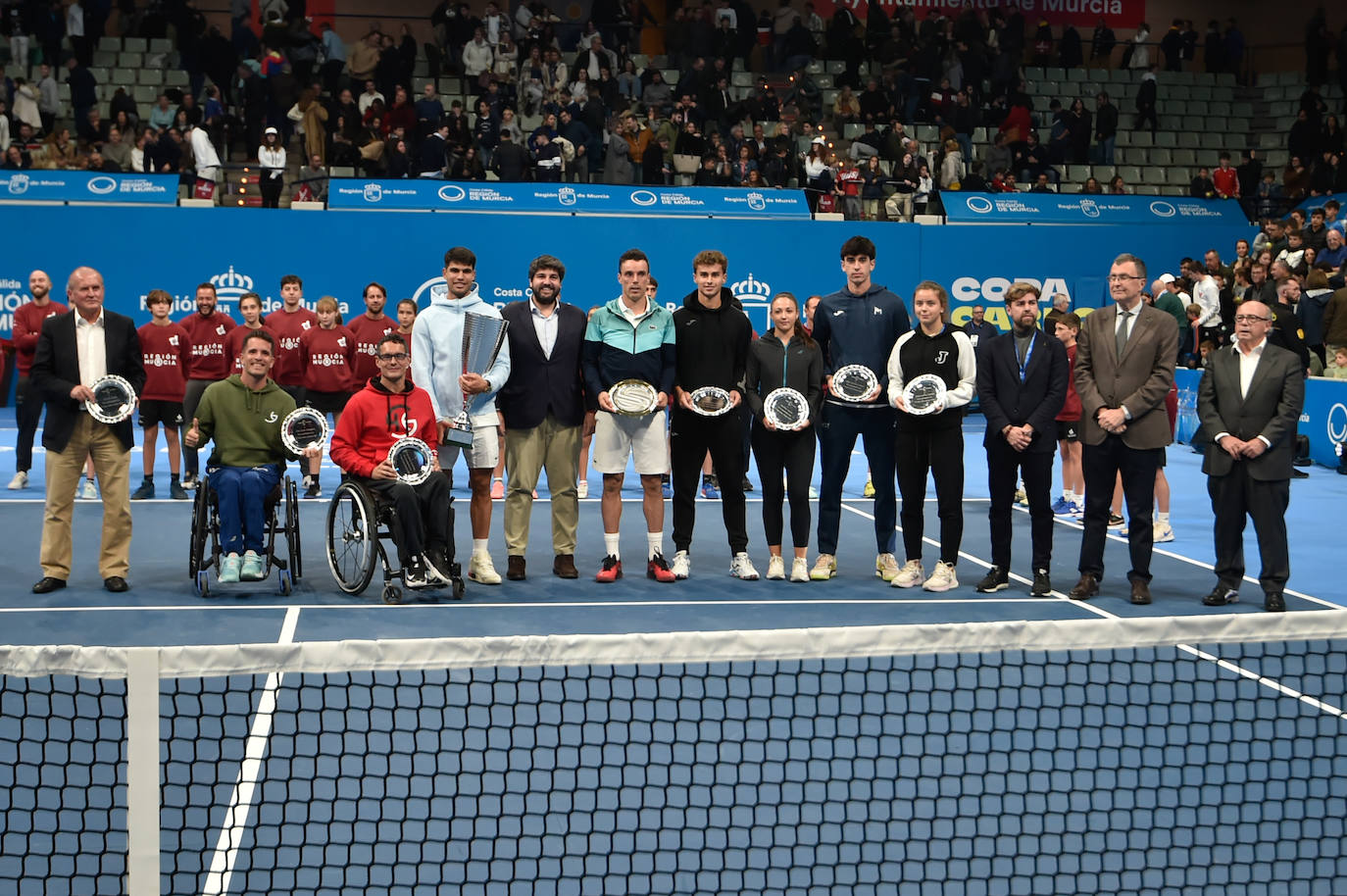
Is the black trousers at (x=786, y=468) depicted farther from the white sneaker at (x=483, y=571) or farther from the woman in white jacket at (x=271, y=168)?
the woman in white jacket at (x=271, y=168)

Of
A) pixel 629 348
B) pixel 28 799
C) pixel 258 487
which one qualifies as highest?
pixel 629 348

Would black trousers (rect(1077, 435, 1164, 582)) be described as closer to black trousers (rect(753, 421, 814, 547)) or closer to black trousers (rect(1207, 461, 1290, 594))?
black trousers (rect(1207, 461, 1290, 594))

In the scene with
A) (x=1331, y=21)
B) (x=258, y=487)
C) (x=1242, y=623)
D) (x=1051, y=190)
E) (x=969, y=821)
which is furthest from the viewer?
(x=1331, y=21)

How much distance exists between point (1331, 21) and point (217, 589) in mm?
29065

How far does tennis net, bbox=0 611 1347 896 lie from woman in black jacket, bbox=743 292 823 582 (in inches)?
104

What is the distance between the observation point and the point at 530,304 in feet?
28.9

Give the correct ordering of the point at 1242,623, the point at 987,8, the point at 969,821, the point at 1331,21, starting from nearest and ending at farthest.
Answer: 1. the point at 1242,623
2. the point at 969,821
3. the point at 987,8
4. the point at 1331,21

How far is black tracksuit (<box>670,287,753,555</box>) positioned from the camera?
8.85 m

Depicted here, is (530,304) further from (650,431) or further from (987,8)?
(987,8)

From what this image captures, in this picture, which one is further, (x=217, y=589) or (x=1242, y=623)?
(x=217, y=589)

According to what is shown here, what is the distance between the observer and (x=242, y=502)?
8586 millimetres

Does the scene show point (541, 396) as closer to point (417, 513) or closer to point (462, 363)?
point (462, 363)

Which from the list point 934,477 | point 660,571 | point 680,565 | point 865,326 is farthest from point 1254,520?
point 660,571

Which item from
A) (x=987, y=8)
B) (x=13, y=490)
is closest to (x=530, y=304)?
(x=13, y=490)
